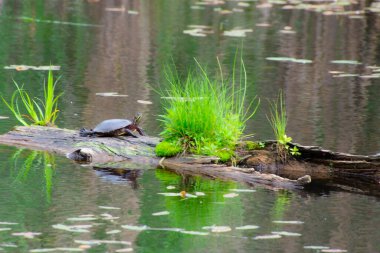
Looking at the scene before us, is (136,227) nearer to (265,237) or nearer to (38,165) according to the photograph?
(265,237)

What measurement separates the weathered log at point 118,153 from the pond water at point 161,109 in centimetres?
13

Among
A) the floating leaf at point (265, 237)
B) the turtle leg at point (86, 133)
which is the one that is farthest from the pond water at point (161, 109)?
the turtle leg at point (86, 133)

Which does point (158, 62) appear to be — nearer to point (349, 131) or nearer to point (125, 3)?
point (349, 131)

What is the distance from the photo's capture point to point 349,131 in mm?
8602

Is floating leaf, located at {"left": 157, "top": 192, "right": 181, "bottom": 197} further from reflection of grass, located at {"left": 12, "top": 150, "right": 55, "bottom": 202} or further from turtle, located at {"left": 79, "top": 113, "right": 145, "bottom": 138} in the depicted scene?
turtle, located at {"left": 79, "top": 113, "right": 145, "bottom": 138}

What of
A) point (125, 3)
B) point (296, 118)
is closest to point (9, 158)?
point (296, 118)

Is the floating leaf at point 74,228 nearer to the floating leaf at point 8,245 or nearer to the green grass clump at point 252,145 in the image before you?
the floating leaf at point 8,245

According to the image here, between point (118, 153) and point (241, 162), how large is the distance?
3.06 feet

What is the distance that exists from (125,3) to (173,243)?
14.6 metres

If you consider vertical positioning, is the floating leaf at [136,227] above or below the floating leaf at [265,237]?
above

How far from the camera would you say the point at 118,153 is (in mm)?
7082

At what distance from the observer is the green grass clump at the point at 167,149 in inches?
275

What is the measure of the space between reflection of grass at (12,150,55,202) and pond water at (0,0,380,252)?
0.5 inches

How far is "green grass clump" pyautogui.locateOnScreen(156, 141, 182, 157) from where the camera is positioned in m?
7.00
